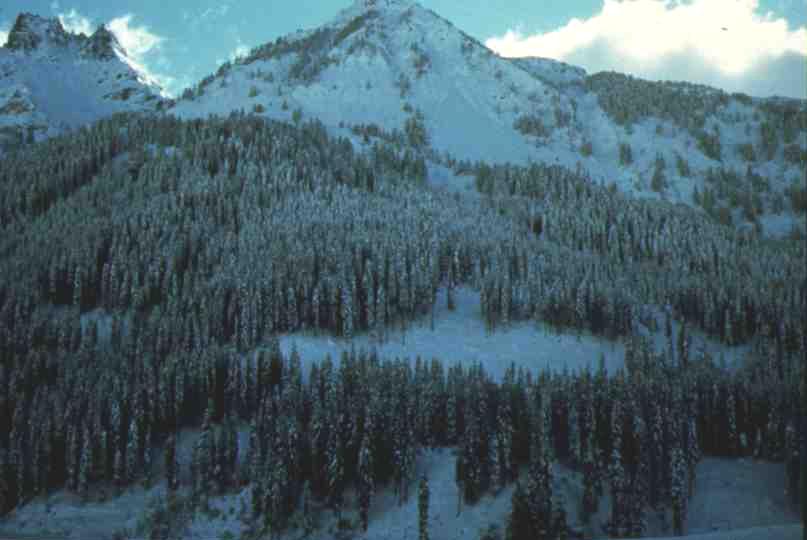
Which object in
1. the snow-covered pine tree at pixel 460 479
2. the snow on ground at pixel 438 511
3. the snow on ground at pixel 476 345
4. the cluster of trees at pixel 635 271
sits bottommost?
the snow on ground at pixel 438 511

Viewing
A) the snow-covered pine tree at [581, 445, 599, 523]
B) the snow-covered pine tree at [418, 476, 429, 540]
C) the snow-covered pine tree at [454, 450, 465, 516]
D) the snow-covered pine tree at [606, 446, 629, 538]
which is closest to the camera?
the snow-covered pine tree at [606, 446, 629, 538]

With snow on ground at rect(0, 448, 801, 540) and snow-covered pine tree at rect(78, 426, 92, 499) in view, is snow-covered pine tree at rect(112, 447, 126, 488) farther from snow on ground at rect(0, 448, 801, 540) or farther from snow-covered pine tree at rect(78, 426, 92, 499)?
snow-covered pine tree at rect(78, 426, 92, 499)

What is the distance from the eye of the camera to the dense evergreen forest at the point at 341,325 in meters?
82.3

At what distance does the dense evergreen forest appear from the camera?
3241 inches

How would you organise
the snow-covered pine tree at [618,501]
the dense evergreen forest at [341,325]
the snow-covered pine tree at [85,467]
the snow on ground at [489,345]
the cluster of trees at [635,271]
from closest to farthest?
the snow-covered pine tree at [618,501], the dense evergreen forest at [341,325], the snow-covered pine tree at [85,467], the snow on ground at [489,345], the cluster of trees at [635,271]

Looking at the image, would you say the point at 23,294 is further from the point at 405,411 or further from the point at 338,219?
the point at 405,411

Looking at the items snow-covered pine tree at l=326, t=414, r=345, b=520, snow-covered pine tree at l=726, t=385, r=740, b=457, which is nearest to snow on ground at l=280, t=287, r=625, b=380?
snow-covered pine tree at l=726, t=385, r=740, b=457

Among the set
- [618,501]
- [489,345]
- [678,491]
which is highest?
[489,345]

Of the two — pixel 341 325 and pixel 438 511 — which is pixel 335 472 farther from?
pixel 341 325

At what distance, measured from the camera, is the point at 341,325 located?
120 m

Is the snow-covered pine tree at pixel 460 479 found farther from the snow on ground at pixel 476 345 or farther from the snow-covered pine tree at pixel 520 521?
the snow on ground at pixel 476 345

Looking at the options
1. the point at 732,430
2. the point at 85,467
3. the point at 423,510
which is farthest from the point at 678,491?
the point at 85,467

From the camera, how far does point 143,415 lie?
95062 millimetres

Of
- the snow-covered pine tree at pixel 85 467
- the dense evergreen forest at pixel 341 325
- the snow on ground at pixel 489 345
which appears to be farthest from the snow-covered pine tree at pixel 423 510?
the snow-covered pine tree at pixel 85 467
